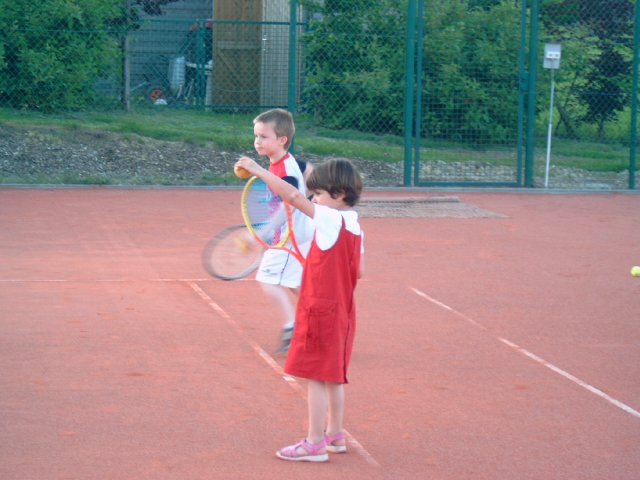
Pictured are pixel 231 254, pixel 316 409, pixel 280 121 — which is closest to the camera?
pixel 316 409

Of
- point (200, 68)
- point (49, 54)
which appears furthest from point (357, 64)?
point (49, 54)

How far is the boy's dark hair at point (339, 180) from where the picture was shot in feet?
16.0

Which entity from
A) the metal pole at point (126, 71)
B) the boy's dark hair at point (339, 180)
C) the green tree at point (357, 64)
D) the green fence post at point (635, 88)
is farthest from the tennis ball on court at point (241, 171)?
the metal pole at point (126, 71)

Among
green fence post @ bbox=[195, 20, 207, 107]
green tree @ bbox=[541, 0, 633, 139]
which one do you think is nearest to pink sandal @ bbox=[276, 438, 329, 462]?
green tree @ bbox=[541, 0, 633, 139]

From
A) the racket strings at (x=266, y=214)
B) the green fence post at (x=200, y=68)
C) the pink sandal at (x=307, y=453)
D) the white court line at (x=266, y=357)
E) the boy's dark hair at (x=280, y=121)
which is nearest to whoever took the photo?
the pink sandal at (x=307, y=453)

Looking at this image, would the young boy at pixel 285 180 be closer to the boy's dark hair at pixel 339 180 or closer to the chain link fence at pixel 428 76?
the boy's dark hair at pixel 339 180

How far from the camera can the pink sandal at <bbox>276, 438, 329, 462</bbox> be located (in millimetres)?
4973

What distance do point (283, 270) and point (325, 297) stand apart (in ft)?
6.26

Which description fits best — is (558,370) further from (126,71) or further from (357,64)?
(126,71)

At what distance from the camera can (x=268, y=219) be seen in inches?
307

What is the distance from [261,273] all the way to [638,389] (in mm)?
2372

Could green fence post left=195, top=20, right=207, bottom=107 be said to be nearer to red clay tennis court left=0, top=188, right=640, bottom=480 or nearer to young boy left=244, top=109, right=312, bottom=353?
red clay tennis court left=0, top=188, right=640, bottom=480

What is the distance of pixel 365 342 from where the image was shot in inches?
289

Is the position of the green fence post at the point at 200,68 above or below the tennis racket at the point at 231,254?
above
